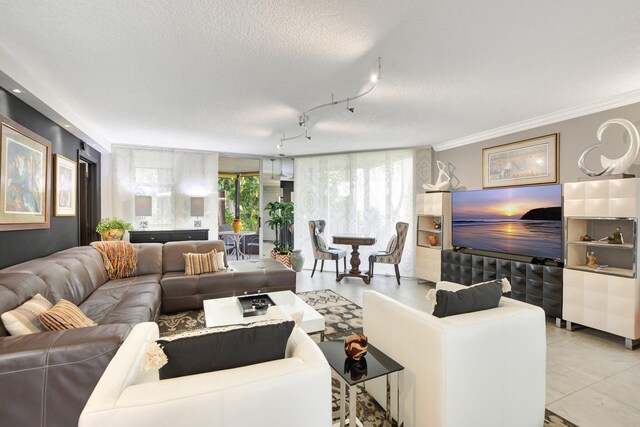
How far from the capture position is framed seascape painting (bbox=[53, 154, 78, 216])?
3.67m

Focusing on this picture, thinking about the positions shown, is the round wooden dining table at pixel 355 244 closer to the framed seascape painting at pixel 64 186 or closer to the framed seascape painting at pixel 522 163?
the framed seascape painting at pixel 522 163

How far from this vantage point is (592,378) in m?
2.35

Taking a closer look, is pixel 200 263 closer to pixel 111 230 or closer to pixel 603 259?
pixel 111 230

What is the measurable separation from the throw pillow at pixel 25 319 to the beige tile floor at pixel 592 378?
3.26 metres

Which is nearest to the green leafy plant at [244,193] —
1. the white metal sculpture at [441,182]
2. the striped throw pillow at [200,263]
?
the striped throw pillow at [200,263]

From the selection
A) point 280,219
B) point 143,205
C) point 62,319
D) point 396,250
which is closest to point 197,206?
point 143,205

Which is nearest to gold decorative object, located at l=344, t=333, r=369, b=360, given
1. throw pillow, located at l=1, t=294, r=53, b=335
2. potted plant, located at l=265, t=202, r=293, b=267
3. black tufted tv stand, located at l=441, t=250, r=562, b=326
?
throw pillow, located at l=1, t=294, r=53, b=335

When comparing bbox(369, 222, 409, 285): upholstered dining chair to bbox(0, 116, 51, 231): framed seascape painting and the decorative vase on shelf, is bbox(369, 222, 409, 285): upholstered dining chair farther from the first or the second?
bbox(0, 116, 51, 231): framed seascape painting

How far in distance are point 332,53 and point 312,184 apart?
169 inches

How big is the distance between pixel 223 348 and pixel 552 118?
15.4 feet

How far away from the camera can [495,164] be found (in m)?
4.74

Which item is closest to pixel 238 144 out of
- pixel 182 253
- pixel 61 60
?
pixel 182 253

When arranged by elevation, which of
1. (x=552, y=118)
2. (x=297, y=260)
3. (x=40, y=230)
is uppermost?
(x=552, y=118)

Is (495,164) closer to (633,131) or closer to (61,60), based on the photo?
(633,131)
